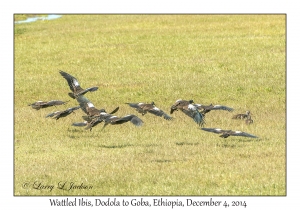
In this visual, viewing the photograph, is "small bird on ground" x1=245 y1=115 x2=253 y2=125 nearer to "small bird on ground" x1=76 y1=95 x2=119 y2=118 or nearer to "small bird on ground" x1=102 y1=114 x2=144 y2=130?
"small bird on ground" x1=76 y1=95 x2=119 y2=118

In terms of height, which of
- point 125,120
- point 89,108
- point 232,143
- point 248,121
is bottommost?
point 232,143

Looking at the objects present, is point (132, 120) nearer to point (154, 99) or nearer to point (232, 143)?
point (232, 143)

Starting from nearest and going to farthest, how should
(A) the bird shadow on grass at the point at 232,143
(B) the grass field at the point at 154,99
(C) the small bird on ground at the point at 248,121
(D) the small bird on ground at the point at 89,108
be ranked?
(B) the grass field at the point at 154,99, (D) the small bird on ground at the point at 89,108, (A) the bird shadow on grass at the point at 232,143, (C) the small bird on ground at the point at 248,121

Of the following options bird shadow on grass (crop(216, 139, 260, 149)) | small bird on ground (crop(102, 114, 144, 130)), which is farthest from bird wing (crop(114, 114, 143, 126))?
bird shadow on grass (crop(216, 139, 260, 149))

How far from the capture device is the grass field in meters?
15.7

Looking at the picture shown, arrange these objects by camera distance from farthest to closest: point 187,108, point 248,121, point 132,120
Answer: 1. point 248,121
2. point 187,108
3. point 132,120

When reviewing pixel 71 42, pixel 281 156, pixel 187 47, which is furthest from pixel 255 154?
pixel 71 42

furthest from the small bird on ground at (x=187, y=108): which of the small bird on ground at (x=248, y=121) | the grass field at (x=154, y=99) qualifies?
the small bird on ground at (x=248, y=121)

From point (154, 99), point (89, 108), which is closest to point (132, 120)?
point (89, 108)

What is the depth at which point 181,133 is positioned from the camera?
20.6 metres

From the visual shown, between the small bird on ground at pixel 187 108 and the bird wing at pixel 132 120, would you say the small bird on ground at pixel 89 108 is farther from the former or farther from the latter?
the small bird on ground at pixel 187 108

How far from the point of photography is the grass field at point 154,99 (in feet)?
51.5

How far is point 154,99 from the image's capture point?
2811cm

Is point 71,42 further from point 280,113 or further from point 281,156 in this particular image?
point 281,156
